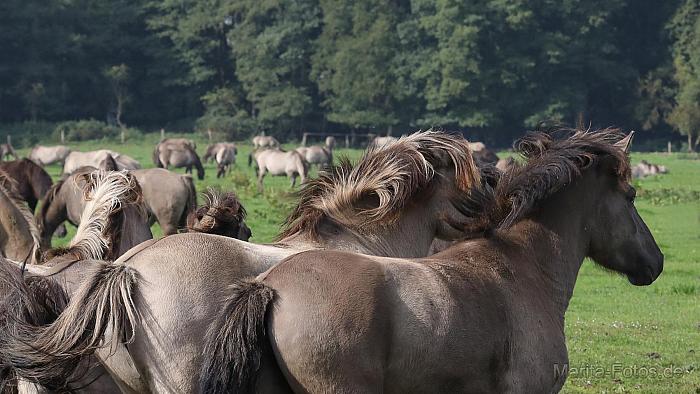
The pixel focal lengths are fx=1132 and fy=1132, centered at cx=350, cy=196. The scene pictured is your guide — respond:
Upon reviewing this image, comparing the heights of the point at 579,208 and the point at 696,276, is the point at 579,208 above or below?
above

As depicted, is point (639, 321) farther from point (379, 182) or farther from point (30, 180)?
point (30, 180)

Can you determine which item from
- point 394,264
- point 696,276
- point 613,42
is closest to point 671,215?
point 696,276

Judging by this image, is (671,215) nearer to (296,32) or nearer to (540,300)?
(540,300)

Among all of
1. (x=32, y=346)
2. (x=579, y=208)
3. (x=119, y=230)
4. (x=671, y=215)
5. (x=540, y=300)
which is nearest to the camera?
(x=32, y=346)

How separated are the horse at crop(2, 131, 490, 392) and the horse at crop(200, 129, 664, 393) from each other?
0.74 ft

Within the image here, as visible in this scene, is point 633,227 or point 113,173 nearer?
point 633,227

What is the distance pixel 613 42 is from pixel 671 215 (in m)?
56.3

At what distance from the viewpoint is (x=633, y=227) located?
6488 millimetres

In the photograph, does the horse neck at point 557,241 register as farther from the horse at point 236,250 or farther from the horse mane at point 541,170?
the horse at point 236,250

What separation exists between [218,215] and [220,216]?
0.02 metres

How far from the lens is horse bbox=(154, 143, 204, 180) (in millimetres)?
39750

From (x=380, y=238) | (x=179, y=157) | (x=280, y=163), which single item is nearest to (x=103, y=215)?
(x=380, y=238)

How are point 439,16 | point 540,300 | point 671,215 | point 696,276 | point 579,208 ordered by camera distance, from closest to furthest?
point 540,300 → point 579,208 → point 696,276 → point 671,215 → point 439,16

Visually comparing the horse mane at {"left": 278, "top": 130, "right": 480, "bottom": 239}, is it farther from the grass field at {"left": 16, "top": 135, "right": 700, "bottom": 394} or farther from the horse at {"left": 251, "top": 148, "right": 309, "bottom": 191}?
the horse at {"left": 251, "top": 148, "right": 309, "bottom": 191}
